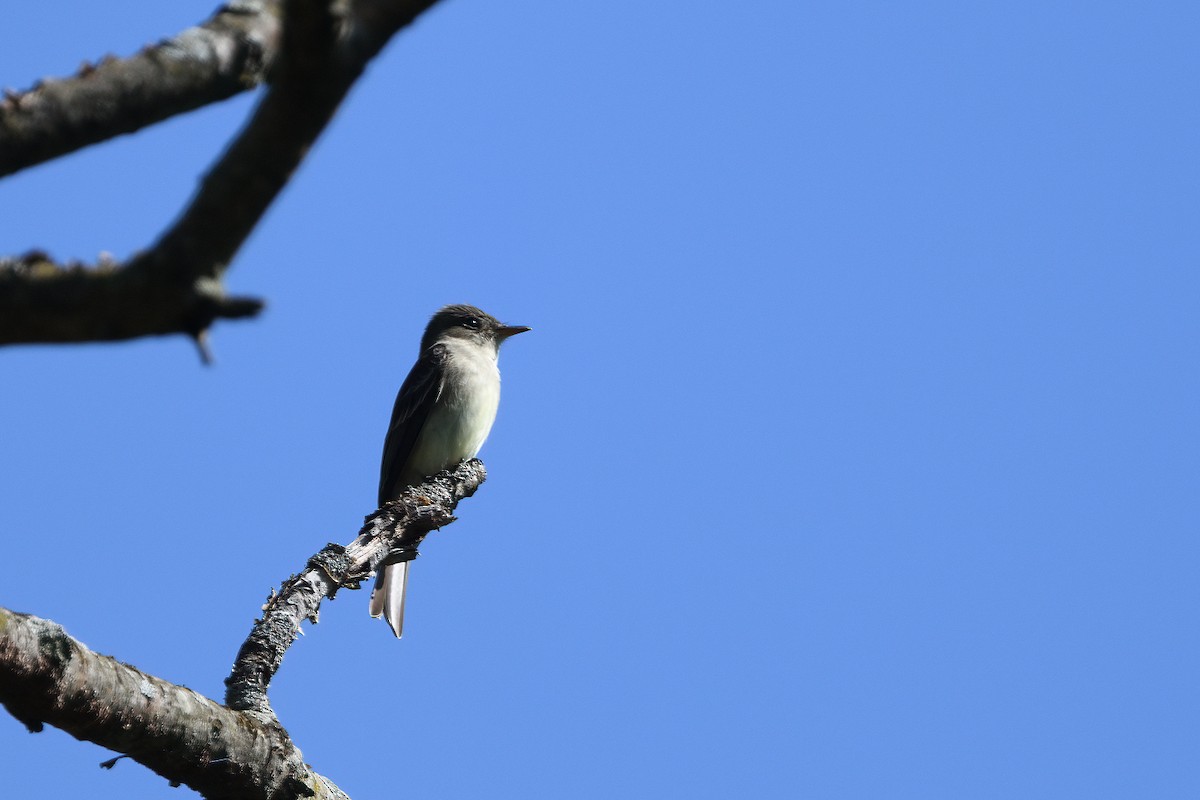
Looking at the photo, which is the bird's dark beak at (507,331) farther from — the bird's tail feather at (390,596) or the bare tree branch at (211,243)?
the bare tree branch at (211,243)

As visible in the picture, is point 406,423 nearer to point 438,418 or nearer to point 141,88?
point 438,418

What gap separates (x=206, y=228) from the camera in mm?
2238

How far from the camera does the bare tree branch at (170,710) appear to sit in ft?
12.6

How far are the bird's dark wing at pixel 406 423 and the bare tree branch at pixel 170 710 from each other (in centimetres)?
556

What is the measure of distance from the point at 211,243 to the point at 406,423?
8807 mm

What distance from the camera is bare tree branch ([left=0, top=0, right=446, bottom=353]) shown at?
221 cm

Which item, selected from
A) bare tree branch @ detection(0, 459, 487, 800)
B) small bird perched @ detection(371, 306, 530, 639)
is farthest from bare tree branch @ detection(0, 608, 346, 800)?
small bird perched @ detection(371, 306, 530, 639)

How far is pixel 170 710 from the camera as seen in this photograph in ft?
13.5

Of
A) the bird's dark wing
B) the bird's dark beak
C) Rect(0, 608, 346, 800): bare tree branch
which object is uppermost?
the bird's dark beak

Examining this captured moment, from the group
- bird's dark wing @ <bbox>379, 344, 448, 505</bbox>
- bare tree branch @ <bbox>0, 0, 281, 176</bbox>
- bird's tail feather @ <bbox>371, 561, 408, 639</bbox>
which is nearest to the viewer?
bare tree branch @ <bbox>0, 0, 281, 176</bbox>

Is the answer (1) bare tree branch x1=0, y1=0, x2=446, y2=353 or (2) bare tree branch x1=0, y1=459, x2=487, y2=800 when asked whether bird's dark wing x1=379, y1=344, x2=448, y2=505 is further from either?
(1) bare tree branch x1=0, y1=0, x2=446, y2=353

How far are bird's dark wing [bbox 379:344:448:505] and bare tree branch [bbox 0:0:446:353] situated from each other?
28.1ft

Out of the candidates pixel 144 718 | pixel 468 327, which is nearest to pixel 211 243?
pixel 144 718

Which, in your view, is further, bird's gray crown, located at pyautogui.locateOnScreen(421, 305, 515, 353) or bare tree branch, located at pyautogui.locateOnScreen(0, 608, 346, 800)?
bird's gray crown, located at pyautogui.locateOnScreen(421, 305, 515, 353)
